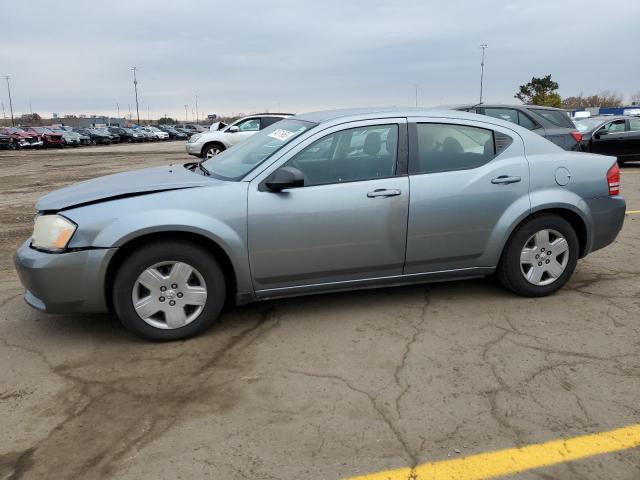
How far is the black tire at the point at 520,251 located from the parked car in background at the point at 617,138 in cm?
1240

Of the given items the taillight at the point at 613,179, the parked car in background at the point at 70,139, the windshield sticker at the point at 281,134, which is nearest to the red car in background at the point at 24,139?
the parked car in background at the point at 70,139

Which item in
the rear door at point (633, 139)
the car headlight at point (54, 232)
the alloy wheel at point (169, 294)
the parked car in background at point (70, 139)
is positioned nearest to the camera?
the car headlight at point (54, 232)

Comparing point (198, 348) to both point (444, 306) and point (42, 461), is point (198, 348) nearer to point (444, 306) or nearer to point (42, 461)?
point (42, 461)

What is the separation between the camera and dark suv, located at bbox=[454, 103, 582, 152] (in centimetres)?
1016

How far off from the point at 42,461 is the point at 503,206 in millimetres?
3501

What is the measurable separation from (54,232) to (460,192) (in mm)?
2925

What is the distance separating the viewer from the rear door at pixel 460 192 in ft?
13.3

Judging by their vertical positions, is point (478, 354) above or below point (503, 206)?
below

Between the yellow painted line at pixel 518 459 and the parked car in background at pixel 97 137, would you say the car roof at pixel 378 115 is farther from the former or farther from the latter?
the parked car in background at pixel 97 137

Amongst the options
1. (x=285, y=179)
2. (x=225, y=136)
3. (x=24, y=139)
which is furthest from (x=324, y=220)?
(x=24, y=139)

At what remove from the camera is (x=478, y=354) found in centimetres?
352

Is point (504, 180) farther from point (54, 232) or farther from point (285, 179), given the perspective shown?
point (54, 232)

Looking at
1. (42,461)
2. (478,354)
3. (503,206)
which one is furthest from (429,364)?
(42,461)

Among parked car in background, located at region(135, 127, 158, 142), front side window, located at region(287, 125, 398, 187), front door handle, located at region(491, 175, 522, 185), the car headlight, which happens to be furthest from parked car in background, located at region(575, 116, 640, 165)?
parked car in background, located at region(135, 127, 158, 142)
